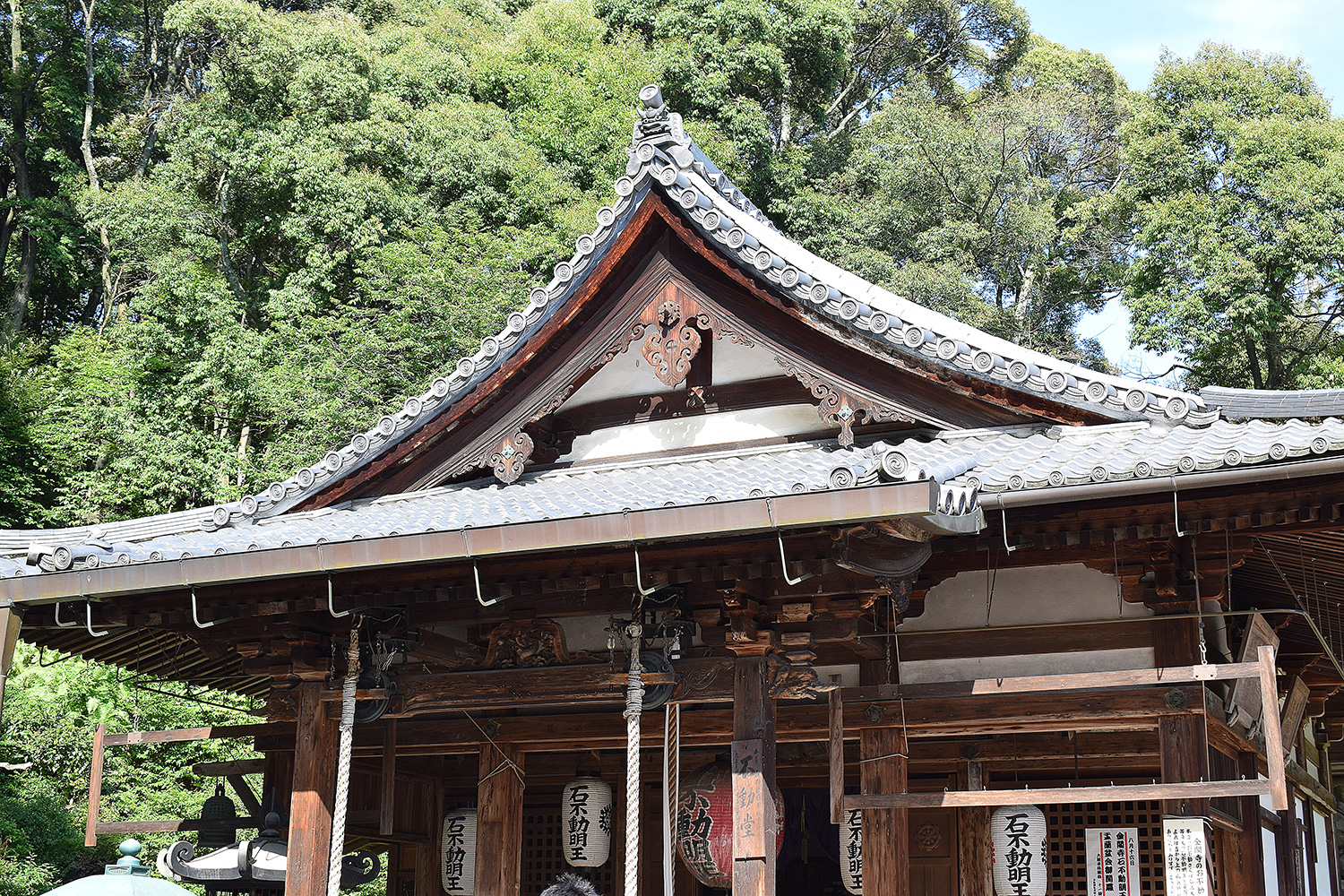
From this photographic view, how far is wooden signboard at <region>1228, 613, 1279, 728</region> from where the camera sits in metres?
7.09

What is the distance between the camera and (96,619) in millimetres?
7180

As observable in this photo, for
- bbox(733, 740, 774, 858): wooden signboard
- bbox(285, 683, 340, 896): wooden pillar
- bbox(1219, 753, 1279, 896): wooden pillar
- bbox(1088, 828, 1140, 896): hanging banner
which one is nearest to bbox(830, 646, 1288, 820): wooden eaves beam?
bbox(733, 740, 774, 858): wooden signboard

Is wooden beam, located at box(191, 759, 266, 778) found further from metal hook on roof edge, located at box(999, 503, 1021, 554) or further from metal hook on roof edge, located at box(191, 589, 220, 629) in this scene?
metal hook on roof edge, located at box(999, 503, 1021, 554)

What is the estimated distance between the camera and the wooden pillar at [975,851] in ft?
27.1

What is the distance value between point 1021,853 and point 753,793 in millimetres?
2328

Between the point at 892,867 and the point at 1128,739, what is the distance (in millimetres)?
2455

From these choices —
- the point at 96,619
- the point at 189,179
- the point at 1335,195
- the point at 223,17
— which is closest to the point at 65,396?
the point at 189,179

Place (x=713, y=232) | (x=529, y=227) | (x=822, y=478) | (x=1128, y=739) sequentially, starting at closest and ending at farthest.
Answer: (x=822, y=478) → (x=713, y=232) → (x=1128, y=739) → (x=529, y=227)

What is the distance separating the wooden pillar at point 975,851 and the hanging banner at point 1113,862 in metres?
0.79

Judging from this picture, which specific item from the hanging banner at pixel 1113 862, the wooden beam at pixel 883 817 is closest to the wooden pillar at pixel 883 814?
the wooden beam at pixel 883 817

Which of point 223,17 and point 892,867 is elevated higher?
point 223,17

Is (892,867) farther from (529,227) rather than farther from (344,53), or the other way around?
A: (344,53)

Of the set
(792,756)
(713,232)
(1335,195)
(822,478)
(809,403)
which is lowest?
(792,756)

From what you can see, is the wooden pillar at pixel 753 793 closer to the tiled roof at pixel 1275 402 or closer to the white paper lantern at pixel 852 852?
the white paper lantern at pixel 852 852
